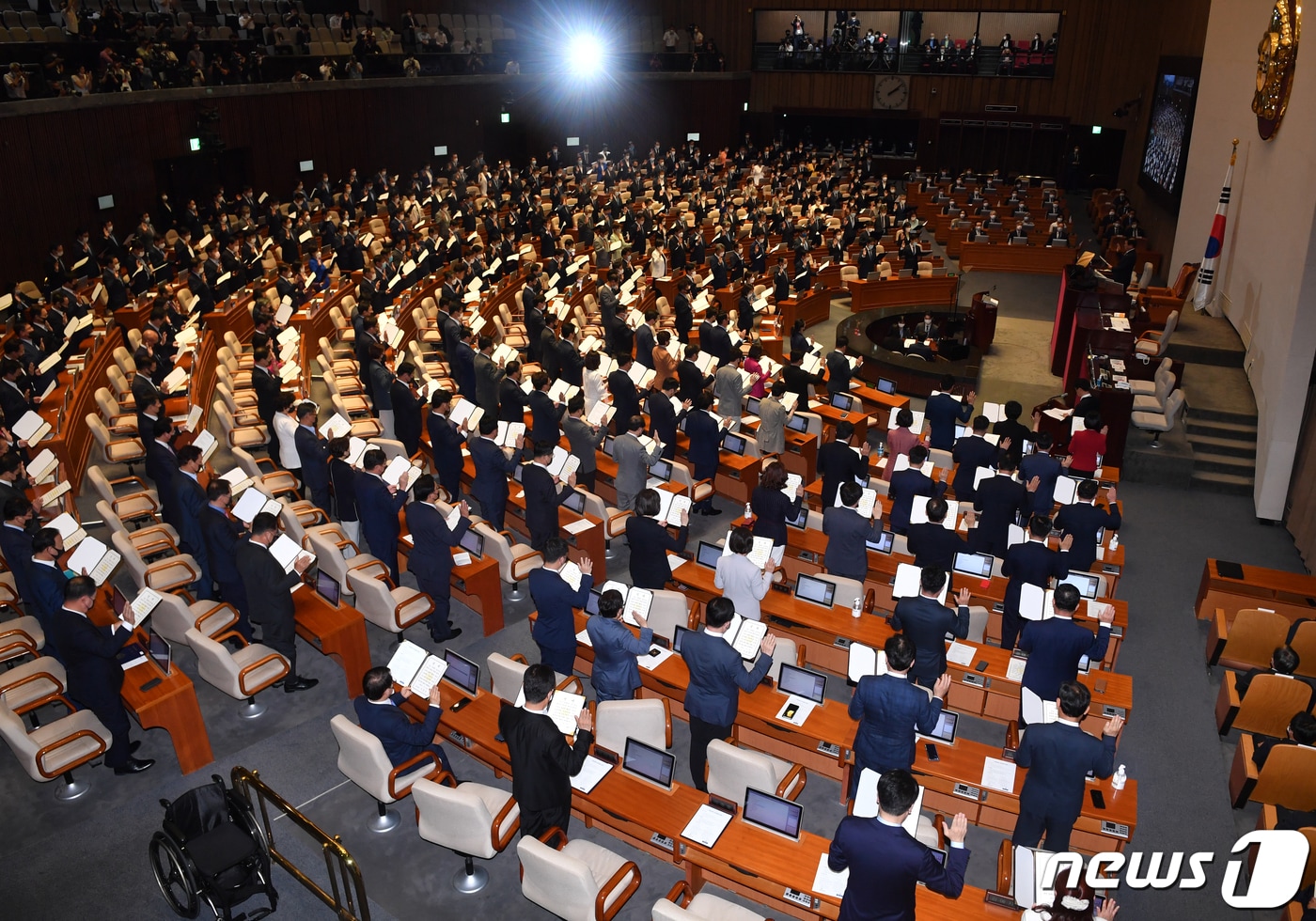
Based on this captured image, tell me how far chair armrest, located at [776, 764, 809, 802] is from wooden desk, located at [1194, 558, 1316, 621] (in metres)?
5.34

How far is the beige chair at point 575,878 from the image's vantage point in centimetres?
521

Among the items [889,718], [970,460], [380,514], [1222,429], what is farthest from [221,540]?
[1222,429]

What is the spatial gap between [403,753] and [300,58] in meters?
23.1

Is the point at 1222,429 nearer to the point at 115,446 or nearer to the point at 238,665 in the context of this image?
the point at 238,665

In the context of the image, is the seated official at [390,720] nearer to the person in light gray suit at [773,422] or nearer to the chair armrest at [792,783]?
the chair armrest at [792,783]

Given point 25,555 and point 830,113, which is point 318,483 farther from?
point 830,113

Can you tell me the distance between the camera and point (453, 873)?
21.3ft

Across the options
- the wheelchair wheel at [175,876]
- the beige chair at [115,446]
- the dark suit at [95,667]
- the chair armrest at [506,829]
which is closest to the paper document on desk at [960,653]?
the chair armrest at [506,829]

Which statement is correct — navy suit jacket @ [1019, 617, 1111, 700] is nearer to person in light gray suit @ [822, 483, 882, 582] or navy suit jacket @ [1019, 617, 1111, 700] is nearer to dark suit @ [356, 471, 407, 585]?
person in light gray suit @ [822, 483, 882, 582]

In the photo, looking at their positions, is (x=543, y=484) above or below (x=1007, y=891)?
above

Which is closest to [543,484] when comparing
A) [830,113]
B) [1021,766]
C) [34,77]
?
[1021,766]

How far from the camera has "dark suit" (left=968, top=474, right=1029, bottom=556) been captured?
9.42 meters

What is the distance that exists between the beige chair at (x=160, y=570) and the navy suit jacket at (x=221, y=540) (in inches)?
23.7

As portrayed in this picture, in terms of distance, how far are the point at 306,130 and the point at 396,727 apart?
2226cm
